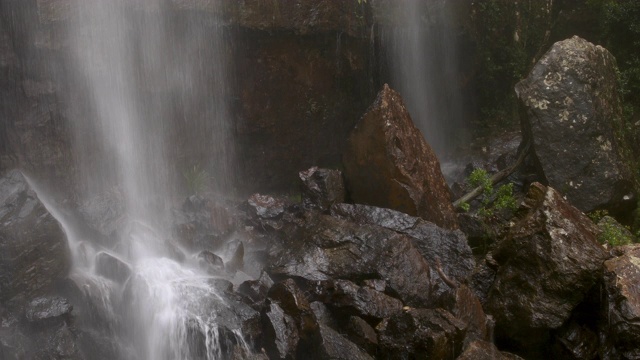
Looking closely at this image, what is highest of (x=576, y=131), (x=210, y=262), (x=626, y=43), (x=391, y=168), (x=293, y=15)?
(x=293, y=15)

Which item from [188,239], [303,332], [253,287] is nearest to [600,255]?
[303,332]

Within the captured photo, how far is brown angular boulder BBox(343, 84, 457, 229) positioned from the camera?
9969 mm

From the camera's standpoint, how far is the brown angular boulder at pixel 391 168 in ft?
32.7

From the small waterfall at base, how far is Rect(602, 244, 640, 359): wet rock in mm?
4434

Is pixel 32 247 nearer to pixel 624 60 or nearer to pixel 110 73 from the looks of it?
pixel 110 73

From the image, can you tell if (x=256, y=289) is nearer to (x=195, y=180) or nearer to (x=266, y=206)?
(x=266, y=206)

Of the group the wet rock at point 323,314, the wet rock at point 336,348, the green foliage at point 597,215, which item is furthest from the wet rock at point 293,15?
the wet rock at point 336,348

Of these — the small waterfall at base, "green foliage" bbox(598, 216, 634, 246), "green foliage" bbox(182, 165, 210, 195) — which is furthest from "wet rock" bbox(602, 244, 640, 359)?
"green foliage" bbox(182, 165, 210, 195)

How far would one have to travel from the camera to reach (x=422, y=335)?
7.05m

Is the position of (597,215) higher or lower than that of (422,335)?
higher

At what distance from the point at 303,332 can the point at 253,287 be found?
53.1 inches

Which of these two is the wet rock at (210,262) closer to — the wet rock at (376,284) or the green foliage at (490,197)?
the wet rock at (376,284)

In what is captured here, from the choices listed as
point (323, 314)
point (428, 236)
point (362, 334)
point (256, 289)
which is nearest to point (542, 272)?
point (428, 236)

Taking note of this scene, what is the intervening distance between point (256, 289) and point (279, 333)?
1.21 metres
